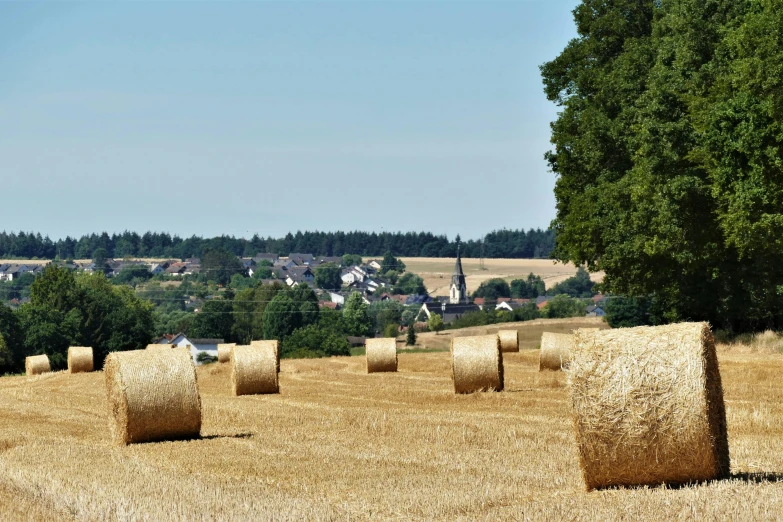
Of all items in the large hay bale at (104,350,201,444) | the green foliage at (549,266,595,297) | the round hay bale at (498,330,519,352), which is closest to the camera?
the large hay bale at (104,350,201,444)

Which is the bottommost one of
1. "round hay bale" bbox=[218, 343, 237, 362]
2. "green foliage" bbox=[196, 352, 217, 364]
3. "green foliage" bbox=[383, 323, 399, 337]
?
"green foliage" bbox=[196, 352, 217, 364]

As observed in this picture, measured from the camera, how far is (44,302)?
10775 cm

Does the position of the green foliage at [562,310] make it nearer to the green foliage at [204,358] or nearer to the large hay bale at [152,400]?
the green foliage at [204,358]

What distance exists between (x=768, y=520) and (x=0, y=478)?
28.8ft

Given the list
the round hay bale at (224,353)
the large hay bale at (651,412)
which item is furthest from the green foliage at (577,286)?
the large hay bale at (651,412)

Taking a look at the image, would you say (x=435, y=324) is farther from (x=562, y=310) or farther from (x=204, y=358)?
(x=204, y=358)

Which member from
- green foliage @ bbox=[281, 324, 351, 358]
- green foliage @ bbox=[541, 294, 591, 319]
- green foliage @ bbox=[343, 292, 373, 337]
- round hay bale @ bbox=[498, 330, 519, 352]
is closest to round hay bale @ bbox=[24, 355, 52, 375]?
round hay bale @ bbox=[498, 330, 519, 352]

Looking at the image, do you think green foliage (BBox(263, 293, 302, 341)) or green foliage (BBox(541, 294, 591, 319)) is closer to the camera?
green foliage (BBox(263, 293, 302, 341))

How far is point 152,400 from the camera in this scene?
1841 cm

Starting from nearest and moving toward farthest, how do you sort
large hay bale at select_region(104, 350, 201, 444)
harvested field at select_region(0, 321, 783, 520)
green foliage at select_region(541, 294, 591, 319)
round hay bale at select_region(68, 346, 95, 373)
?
harvested field at select_region(0, 321, 783, 520) → large hay bale at select_region(104, 350, 201, 444) → round hay bale at select_region(68, 346, 95, 373) → green foliage at select_region(541, 294, 591, 319)

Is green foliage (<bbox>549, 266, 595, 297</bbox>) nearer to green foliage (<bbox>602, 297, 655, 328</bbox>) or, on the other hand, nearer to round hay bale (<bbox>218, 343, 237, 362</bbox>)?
green foliage (<bbox>602, 297, 655, 328</bbox>)

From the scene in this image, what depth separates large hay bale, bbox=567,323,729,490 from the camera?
39.0ft

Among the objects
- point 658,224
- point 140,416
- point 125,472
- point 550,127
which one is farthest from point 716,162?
point 125,472

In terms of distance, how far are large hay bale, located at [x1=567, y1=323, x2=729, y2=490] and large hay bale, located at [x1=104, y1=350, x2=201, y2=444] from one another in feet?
26.5
